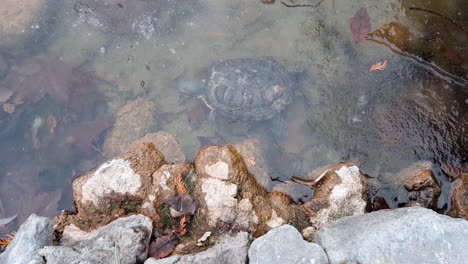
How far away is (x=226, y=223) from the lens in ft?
9.14

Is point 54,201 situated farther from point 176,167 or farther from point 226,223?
point 226,223

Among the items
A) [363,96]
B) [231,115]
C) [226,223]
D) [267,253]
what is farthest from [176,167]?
[363,96]

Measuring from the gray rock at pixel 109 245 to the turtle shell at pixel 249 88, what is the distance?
184 cm

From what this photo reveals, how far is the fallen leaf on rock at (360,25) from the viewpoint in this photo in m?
4.12

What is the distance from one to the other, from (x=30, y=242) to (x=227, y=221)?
1.34 metres

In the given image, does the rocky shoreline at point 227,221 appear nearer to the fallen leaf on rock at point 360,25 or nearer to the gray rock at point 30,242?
the gray rock at point 30,242

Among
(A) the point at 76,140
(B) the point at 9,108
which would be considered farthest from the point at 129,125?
(B) the point at 9,108

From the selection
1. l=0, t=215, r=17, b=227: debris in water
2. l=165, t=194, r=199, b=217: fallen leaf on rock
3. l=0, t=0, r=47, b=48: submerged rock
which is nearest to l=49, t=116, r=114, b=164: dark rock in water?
l=0, t=215, r=17, b=227: debris in water

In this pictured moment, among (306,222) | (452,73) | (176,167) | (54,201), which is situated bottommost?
(54,201)

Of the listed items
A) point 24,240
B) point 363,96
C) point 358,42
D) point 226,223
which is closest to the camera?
point 24,240

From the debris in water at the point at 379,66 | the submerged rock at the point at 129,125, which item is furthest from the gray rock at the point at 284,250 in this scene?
the debris in water at the point at 379,66

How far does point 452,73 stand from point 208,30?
265cm

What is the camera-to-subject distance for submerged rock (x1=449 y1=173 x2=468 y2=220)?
3.04 m

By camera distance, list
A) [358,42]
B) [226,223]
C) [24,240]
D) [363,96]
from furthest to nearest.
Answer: [358,42] → [363,96] → [226,223] → [24,240]
